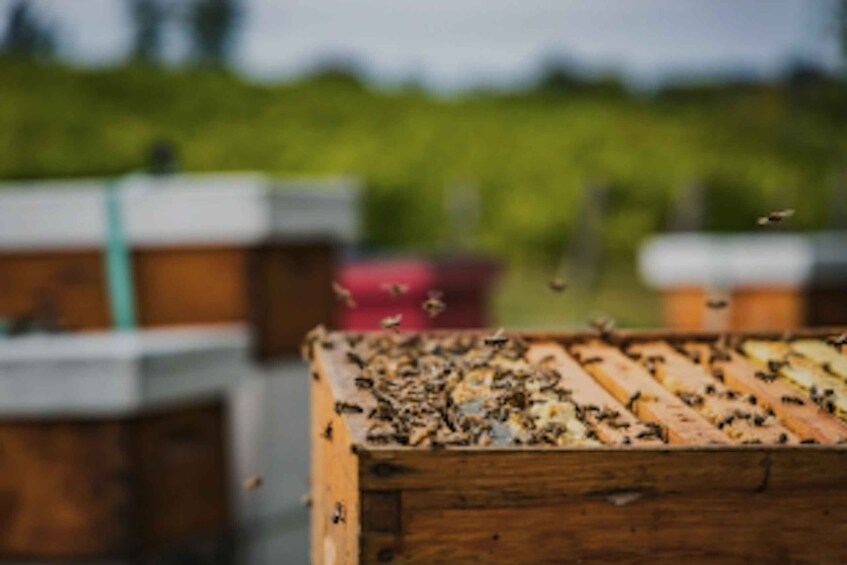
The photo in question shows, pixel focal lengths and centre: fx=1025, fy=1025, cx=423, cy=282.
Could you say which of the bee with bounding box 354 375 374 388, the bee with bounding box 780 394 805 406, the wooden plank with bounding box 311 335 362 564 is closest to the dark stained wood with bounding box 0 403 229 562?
the wooden plank with bounding box 311 335 362 564

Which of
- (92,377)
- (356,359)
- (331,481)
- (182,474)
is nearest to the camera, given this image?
(331,481)

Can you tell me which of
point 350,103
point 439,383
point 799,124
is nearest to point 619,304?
point 799,124

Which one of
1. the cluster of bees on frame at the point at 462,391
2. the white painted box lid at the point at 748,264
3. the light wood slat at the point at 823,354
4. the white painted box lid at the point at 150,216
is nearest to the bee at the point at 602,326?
the cluster of bees on frame at the point at 462,391

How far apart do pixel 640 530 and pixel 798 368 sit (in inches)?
32.9

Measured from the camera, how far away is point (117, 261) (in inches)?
190

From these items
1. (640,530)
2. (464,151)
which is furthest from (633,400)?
(464,151)

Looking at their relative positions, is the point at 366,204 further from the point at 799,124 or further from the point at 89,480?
the point at 89,480

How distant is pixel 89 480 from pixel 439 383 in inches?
99.7

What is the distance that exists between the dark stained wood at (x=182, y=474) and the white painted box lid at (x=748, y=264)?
4.43 metres

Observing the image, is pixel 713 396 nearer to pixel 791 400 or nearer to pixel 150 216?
pixel 791 400

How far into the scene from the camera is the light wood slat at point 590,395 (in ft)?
5.82

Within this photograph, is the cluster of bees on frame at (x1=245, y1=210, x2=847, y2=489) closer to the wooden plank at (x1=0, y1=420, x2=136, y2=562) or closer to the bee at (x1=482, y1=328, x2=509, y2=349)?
the bee at (x1=482, y1=328, x2=509, y2=349)

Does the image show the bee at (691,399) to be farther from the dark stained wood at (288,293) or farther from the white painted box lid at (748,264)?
the white painted box lid at (748,264)

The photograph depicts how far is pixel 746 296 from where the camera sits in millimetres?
7609
